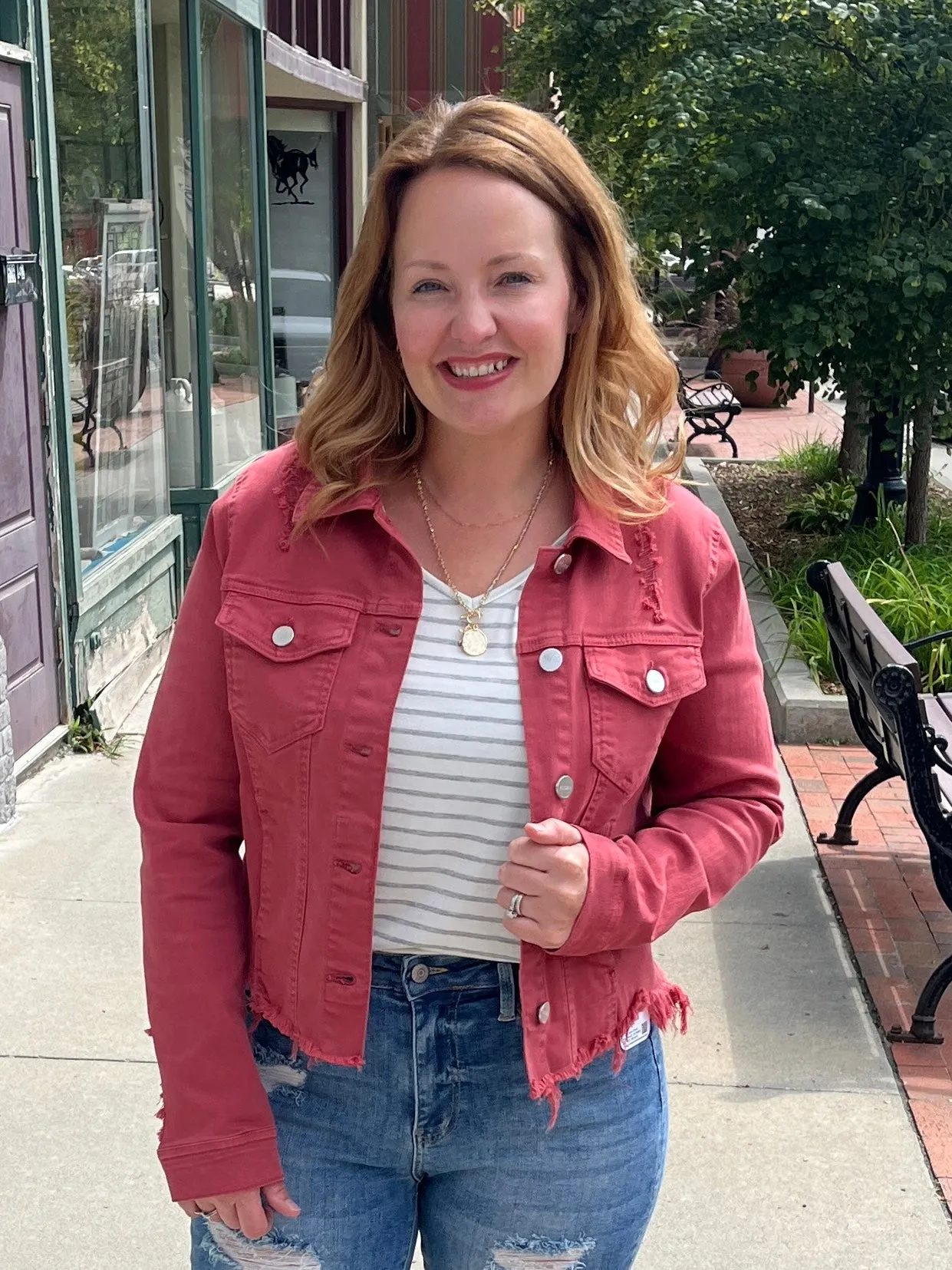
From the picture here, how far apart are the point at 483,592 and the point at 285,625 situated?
23 centimetres

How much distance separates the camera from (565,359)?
5.97 feet

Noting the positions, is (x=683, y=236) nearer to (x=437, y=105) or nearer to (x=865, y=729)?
(x=865, y=729)

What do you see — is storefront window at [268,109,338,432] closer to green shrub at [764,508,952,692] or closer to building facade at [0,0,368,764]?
building facade at [0,0,368,764]

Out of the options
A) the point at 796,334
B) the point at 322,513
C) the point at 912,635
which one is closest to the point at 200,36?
the point at 796,334

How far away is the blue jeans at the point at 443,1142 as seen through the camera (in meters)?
1.66

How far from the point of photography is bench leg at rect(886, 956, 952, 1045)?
12.1 ft

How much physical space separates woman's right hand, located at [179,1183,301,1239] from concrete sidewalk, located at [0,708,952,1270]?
53.7 inches

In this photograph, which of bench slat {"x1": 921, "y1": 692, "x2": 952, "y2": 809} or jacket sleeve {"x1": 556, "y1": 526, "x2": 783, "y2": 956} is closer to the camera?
jacket sleeve {"x1": 556, "y1": 526, "x2": 783, "y2": 956}

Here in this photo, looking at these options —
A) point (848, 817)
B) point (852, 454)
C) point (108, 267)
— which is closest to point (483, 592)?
point (848, 817)

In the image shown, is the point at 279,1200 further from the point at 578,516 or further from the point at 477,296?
the point at 477,296

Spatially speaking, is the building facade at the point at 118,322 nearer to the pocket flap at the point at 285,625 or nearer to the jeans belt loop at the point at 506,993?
the pocket flap at the point at 285,625

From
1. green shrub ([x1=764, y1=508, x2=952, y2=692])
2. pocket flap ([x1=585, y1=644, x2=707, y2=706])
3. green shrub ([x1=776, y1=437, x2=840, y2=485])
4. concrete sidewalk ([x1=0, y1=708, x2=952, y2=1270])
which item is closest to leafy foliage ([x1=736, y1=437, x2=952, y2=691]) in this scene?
green shrub ([x1=764, y1=508, x2=952, y2=692])

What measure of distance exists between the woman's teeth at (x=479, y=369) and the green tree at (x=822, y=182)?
17.2ft

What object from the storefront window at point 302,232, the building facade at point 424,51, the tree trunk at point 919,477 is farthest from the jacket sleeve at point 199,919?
the building facade at point 424,51
